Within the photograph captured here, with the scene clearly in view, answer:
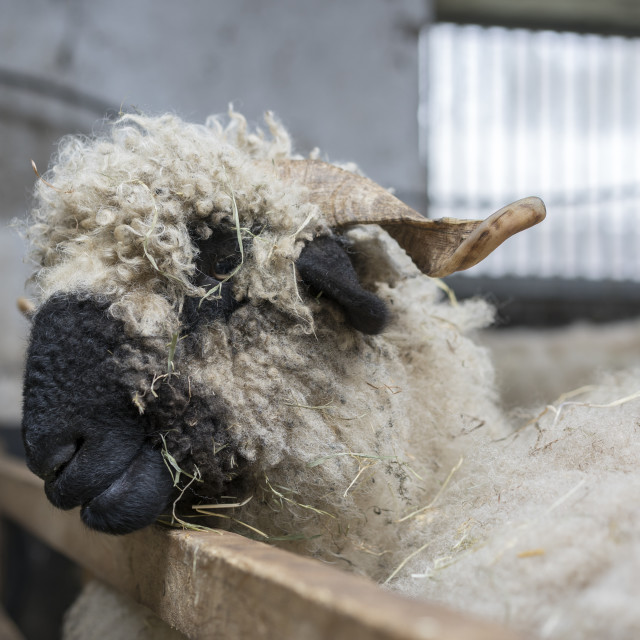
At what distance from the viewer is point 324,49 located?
7.66 meters

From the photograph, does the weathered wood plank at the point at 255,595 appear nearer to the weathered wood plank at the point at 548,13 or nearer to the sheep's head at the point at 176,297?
the sheep's head at the point at 176,297

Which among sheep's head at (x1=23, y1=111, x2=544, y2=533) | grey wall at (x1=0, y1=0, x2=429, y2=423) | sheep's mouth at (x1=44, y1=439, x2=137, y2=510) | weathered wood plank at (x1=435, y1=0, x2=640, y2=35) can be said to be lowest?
sheep's mouth at (x1=44, y1=439, x2=137, y2=510)

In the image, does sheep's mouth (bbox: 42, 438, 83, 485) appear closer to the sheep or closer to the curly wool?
the sheep

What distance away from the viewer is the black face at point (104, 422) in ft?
4.93

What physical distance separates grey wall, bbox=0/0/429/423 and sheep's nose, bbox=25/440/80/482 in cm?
518

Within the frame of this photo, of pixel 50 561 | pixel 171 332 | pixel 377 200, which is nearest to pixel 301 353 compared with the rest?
pixel 171 332

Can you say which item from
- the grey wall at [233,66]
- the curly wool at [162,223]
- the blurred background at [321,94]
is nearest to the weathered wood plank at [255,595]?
the curly wool at [162,223]

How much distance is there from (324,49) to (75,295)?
6.80m

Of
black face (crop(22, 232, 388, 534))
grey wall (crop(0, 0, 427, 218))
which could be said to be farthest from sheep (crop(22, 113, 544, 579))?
grey wall (crop(0, 0, 427, 218))

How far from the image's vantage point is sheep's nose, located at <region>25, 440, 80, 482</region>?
1506mm

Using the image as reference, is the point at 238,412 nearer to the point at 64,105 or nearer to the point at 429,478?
the point at 429,478

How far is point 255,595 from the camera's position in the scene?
100 cm

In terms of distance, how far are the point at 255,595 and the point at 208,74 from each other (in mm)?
7038

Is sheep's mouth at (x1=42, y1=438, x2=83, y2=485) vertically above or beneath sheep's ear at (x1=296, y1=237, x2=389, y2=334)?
beneath
